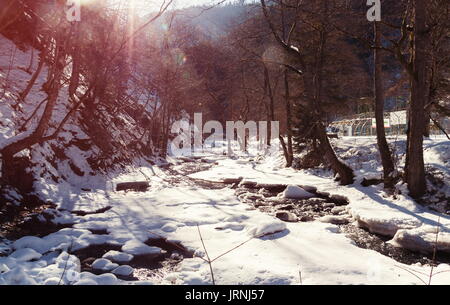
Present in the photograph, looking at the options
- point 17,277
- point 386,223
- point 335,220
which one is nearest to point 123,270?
point 17,277

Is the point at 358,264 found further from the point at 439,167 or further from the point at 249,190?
the point at 249,190

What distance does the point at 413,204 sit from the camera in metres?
7.63

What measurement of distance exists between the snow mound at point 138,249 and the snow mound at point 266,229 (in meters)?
1.75

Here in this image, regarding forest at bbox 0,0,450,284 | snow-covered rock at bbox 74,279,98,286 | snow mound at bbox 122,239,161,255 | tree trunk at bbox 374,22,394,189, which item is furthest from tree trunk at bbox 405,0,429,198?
snow-covered rock at bbox 74,279,98,286

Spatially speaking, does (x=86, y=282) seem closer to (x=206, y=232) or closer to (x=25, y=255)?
(x=25, y=255)

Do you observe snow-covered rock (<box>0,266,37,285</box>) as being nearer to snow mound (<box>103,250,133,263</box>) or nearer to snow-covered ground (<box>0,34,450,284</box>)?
snow-covered ground (<box>0,34,450,284</box>)

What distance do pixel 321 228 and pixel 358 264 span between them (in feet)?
6.48

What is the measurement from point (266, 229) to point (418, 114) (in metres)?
5.28

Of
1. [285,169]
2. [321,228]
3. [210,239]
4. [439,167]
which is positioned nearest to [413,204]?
[439,167]

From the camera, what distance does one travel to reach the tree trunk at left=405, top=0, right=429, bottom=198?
777cm

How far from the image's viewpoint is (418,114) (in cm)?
796

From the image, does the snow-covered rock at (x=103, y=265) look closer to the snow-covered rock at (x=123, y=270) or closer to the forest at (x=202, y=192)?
the forest at (x=202, y=192)

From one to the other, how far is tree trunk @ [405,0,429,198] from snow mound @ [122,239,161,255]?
6.61m

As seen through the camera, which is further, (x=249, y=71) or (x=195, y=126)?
(x=195, y=126)
